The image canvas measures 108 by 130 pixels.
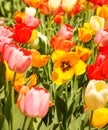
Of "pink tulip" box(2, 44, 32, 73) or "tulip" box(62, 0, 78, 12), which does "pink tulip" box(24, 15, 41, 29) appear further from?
"pink tulip" box(2, 44, 32, 73)

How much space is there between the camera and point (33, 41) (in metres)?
2.61

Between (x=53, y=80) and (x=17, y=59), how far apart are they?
1.38 feet

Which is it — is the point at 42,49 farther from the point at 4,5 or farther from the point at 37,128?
the point at 4,5

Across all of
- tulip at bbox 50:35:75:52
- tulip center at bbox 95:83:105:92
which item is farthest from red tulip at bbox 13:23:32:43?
tulip center at bbox 95:83:105:92

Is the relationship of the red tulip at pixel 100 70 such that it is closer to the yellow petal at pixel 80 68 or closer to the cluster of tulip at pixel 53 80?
the cluster of tulip at pixel 53 80

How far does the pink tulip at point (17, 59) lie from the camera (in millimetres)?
1711

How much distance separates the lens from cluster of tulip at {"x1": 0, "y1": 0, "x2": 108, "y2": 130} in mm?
1562

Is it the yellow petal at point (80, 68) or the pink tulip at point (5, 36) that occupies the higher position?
the pink tulip at point (5, 36)

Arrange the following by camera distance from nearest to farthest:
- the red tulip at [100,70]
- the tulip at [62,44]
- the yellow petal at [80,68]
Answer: the red tulip at [100,70], the yellow petal at [80,68], the tulip at [62,44]

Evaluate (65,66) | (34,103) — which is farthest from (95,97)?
(65,66)

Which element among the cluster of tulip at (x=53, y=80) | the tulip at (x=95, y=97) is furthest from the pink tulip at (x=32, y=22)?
the tulip at (x=95, y=97)

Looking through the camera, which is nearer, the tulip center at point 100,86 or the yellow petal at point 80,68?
the tulip center at point 100,86

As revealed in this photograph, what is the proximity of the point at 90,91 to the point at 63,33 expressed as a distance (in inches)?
41.1

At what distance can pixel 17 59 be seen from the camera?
5.65 ft
